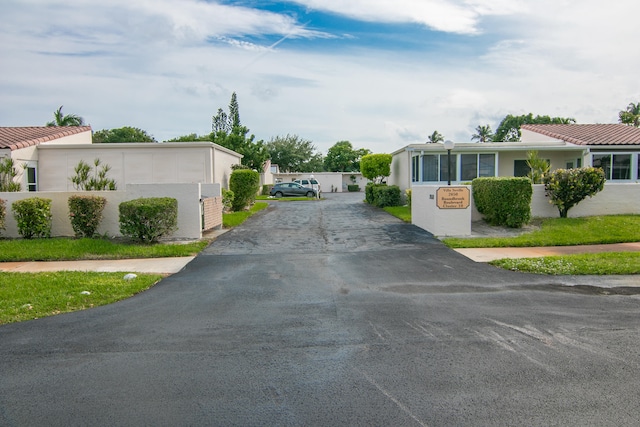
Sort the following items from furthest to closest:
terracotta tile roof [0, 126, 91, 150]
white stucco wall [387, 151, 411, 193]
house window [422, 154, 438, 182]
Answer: white stucco wall [387, 151, 411, 193]
house window [422, 154, 438, 182]
terracotta tile roof [0, 126, 91, 150]

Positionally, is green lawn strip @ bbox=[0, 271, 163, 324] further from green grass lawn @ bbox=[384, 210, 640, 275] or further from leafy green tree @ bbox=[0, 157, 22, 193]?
leafy green tree @ bbox=[0, 157, 22, 193]

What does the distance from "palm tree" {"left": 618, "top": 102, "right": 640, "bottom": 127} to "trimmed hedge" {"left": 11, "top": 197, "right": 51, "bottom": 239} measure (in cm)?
4403

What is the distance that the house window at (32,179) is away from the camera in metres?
20.9

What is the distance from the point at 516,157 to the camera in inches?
949

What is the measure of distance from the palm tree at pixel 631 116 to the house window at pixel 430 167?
27.8 meters

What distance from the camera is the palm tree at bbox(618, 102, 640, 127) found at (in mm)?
41781

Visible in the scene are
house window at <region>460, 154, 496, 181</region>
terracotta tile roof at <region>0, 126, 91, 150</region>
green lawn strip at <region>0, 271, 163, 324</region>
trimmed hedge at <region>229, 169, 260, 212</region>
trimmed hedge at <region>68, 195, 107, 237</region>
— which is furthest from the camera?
house window at <region>460, 154, 496, 181</region>

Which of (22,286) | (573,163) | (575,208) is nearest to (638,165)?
(573,163)

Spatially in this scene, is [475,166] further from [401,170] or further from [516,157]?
[401,170]

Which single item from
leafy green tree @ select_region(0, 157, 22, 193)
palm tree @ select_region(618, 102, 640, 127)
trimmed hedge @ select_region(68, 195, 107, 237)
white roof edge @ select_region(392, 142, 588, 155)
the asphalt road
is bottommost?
the asphalt road

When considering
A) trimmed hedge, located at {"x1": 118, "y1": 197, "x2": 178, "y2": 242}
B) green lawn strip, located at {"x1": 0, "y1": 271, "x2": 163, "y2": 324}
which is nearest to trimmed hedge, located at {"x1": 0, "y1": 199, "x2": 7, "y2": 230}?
trimmed hedge, located at {"x1": 118, "y1": 197, "x2": 178, "y2": 242}

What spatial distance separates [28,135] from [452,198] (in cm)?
1906

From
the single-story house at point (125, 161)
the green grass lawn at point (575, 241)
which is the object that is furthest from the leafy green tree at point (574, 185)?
the single-story house at point (125, 161)

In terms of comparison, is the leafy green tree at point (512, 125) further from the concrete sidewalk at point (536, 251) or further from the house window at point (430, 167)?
the concrete sidewalk at point (536, 251)
